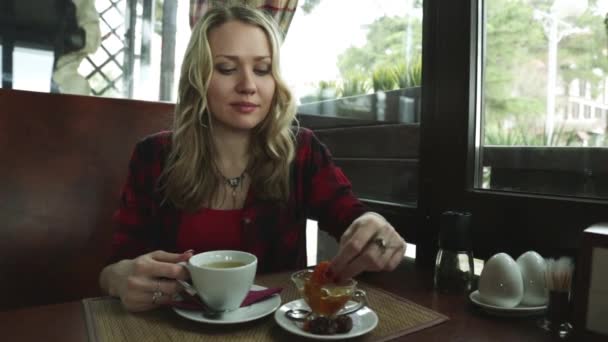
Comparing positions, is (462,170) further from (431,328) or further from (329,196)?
(431,328)

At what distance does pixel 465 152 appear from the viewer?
1.17 m

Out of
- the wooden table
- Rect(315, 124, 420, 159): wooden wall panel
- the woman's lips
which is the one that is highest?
the woman's lips

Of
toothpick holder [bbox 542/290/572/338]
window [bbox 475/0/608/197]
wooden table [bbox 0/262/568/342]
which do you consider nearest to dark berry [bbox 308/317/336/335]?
wooden table [bbox 0/262/568/342]

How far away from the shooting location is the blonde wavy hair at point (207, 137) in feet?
3.76

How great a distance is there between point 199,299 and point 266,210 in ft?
1.50

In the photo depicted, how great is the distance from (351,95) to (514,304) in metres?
1.12

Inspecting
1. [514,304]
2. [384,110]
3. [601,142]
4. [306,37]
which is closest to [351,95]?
[384,110]

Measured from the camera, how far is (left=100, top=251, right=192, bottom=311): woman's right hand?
764mm

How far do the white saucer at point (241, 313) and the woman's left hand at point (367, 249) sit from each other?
0.43ft

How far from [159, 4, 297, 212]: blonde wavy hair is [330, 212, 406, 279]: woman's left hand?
1.26 ft

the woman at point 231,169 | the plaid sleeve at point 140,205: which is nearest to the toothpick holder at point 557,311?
the woman at point 231,169

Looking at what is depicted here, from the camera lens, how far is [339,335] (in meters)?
0.65

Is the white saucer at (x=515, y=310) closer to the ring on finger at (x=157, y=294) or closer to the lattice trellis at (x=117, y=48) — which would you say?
the ring on finger at (x=157, y=294)

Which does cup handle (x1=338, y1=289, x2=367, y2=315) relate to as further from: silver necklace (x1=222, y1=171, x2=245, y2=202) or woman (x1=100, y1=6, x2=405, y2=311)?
silver necklace (x1=222, y1=171, x2=245, y2=202)
